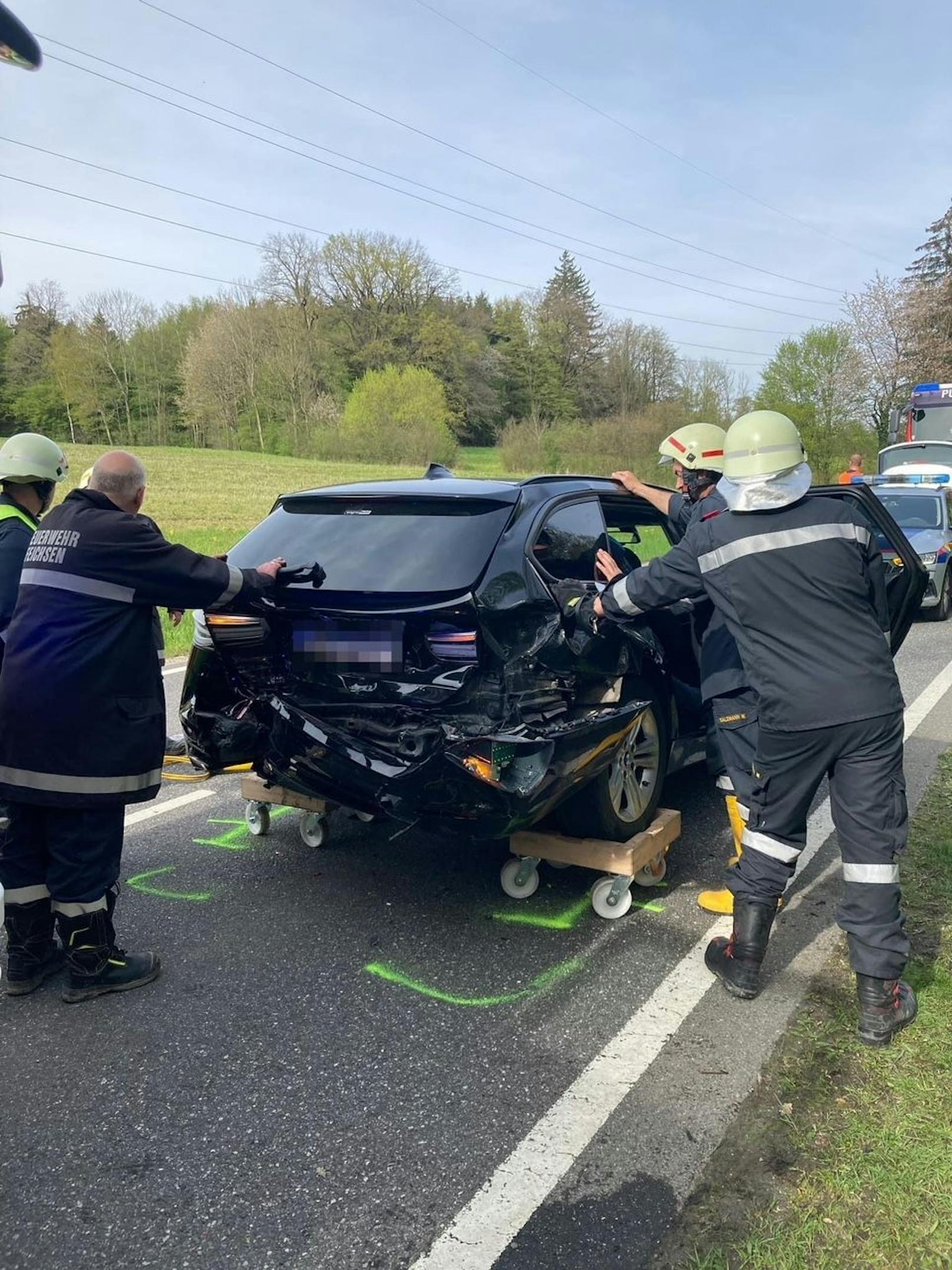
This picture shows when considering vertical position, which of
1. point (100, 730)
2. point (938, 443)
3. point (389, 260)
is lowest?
point (100, 730)

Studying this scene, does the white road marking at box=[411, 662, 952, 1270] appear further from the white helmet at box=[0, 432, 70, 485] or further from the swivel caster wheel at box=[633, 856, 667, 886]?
the white helmet at box=[0, 432, 70, 485]

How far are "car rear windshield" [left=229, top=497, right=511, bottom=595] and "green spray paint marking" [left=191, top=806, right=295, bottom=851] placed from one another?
1342 millimetres

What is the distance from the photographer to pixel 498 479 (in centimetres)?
430

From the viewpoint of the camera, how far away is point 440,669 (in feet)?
11.6

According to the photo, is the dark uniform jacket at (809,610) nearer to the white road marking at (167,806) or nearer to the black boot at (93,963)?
the black boot at (93,963)

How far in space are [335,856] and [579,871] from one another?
3.68 feet

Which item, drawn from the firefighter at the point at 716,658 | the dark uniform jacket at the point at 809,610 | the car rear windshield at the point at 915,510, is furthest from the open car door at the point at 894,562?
the car rear windshield at the point at 915,510

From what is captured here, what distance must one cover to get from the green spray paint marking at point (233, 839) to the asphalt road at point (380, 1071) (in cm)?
14

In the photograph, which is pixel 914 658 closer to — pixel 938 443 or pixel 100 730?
pixel 100 730

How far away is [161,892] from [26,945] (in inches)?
30.0

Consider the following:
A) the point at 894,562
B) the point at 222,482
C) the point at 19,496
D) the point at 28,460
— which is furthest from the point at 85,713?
the point at 222,482

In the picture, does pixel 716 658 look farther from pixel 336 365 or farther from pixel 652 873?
pixel 336 365

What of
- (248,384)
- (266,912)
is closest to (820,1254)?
(266,912)

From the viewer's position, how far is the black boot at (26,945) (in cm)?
338
